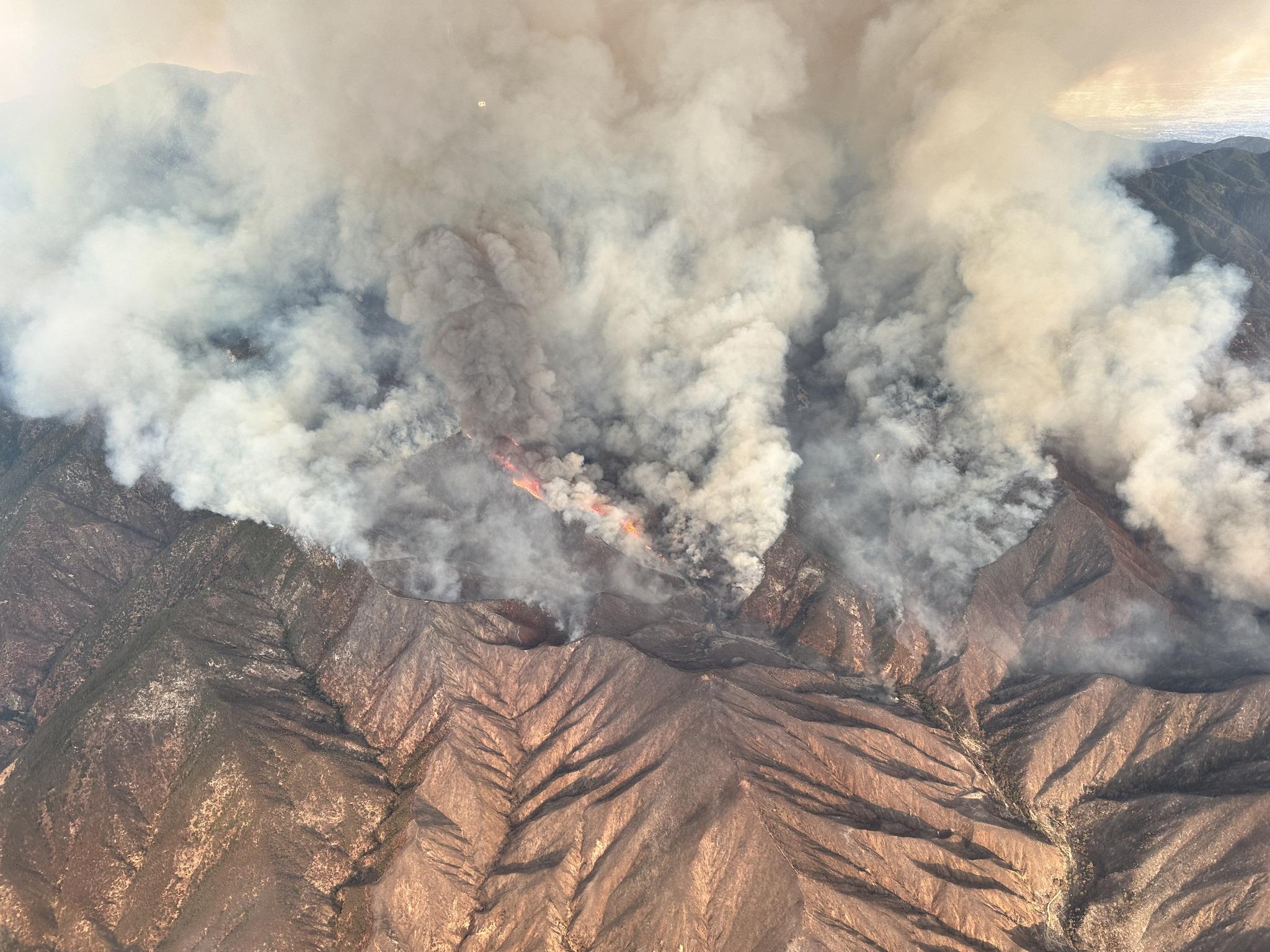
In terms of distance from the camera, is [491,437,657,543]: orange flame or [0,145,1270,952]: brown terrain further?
[491,437,657,543]: orange flame

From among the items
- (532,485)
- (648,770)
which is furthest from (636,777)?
(532,485)

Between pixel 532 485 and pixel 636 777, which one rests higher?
pixel 532 485

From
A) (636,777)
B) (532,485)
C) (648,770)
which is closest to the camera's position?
(648,770)

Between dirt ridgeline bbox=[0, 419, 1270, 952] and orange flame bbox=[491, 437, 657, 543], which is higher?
orange flame bbox=[491, 437, 657, 543]

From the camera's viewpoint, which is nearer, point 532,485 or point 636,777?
point 636,777

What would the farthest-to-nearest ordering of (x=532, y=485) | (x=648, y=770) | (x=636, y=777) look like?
(x=532, y=485)
(x=636, y=777)
(x=648, y=770)

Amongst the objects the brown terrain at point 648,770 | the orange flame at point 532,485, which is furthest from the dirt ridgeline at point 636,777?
the orange flame at point 532,485

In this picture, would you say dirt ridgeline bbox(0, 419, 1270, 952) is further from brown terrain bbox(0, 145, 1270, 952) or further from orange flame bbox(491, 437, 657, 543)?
orange flame bbox(491, 437, 657, 543)

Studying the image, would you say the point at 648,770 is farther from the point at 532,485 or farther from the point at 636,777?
the point at 532,485

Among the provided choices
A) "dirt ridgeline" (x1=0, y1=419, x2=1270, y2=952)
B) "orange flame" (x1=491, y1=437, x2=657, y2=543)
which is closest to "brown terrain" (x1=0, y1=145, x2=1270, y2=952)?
"dirt ridgeline" (x1=0, y1=419, x2=1270, y2=952)

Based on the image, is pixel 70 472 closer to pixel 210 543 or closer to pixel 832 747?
pixel 210 543
